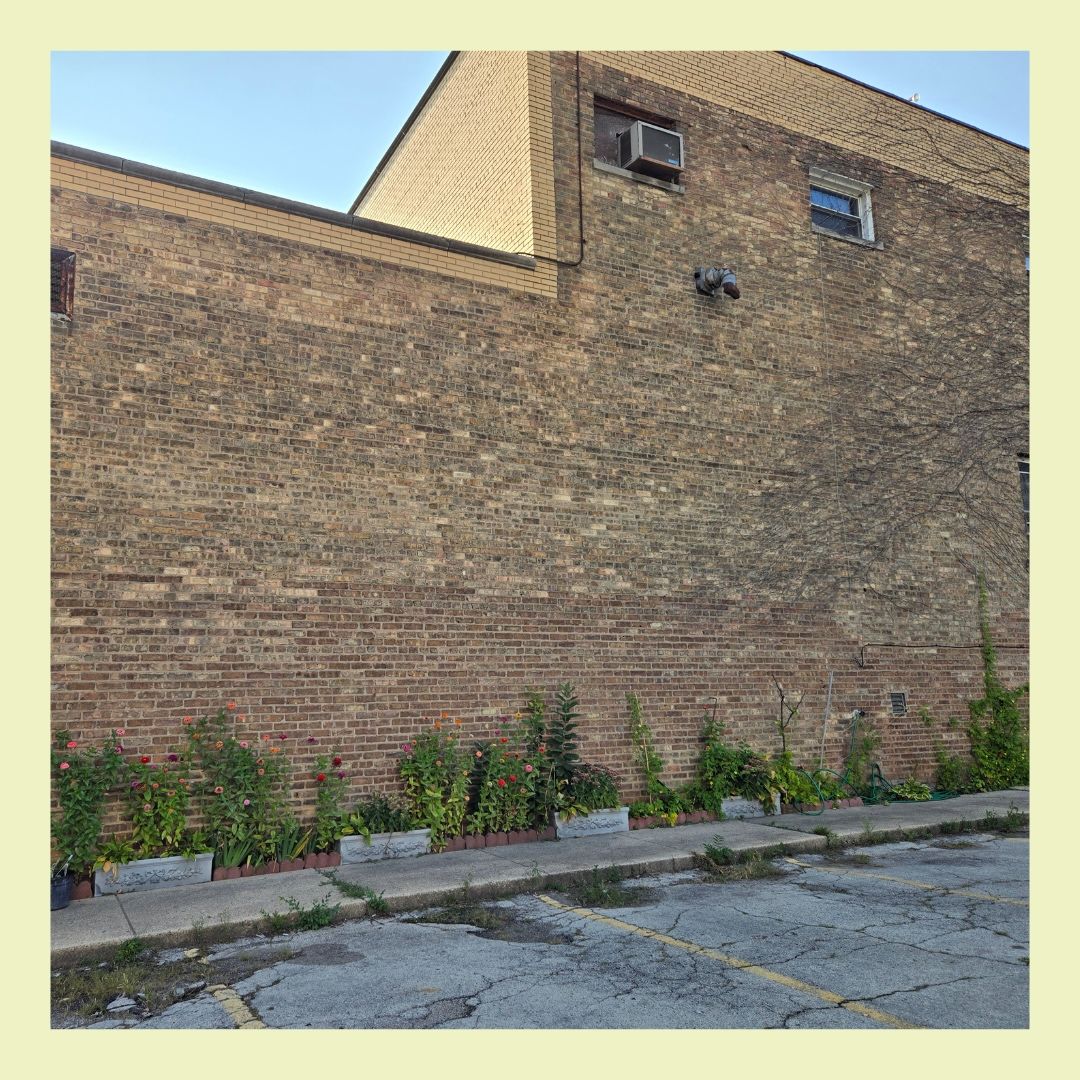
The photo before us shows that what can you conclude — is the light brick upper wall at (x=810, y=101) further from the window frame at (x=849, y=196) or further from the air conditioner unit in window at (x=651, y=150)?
the air conditioner unit in window at (x=651, y=150)

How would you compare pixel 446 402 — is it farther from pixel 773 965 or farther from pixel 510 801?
pixel 773 965

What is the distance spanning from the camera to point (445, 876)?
7531 millimetres

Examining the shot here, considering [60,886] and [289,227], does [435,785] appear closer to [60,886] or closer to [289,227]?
[60,886]

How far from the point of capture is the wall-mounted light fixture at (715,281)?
1138cm

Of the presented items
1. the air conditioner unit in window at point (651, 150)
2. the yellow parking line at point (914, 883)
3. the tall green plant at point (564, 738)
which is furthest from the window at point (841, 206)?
the yellow parking line at point (914, 883)

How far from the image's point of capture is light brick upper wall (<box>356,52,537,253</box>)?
430 inches

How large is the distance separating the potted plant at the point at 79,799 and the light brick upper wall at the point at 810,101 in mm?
9428

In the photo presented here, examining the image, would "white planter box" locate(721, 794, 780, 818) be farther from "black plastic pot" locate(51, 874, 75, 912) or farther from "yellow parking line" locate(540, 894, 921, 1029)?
"black plastic pot" locate(51, 874, 75, 912)

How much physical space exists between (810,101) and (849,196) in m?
1.41

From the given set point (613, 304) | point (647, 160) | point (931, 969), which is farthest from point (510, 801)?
point (647, 160)

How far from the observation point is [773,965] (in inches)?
206

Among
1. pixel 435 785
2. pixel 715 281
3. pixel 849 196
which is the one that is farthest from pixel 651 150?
pixel 435 785

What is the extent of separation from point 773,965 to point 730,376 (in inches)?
306

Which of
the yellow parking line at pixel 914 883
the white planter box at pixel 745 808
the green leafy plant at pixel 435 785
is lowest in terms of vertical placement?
the white planter box at pixel 745 808
